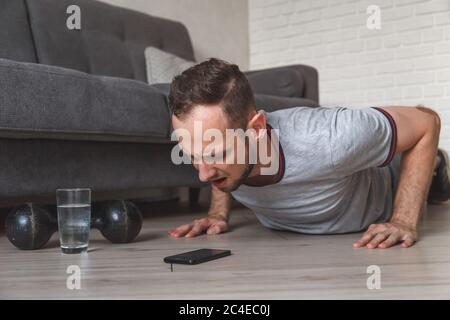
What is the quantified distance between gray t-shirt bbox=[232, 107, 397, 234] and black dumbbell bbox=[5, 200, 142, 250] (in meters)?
0.31

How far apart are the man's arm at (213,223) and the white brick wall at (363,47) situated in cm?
189

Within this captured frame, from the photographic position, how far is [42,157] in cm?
165

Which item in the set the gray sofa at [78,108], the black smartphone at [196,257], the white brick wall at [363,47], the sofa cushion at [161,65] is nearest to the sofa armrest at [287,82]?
the gray sofa at [78,108]

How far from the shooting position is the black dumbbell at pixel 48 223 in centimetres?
135

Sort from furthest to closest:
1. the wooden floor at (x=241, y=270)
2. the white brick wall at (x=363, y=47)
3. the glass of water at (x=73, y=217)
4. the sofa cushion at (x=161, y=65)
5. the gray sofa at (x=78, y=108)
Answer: the white brick wall at (x=363, y=47) < the sofa cushion at (x=161, y=65) < the gray sofa at (x=78, y=108) < the glass of water at (x=73, y=217) < the wooden floor at (x=241, y=270)

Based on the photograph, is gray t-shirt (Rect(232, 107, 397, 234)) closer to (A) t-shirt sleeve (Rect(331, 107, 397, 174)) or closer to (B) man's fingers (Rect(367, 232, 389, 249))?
(A) t-shirt sleeve (Rect(331, 107, 397, 174))

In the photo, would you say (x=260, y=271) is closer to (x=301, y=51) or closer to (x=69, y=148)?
(x=69, y=148)

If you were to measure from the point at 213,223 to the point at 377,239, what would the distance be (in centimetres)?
53

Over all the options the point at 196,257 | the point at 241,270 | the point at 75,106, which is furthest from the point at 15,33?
the point at 241,270

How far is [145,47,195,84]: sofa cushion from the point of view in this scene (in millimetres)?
2641

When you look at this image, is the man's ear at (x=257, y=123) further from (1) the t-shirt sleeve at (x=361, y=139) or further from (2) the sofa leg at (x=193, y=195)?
(2) the sofa leg at (x=193, y=195)

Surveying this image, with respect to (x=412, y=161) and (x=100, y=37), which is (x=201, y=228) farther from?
(x=100, y=37)

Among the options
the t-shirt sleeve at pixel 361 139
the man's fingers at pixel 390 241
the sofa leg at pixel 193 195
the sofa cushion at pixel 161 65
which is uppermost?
the sofa cushion at pixel 161 65
